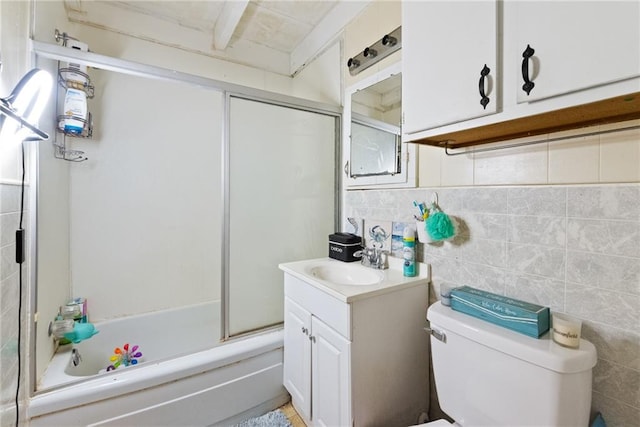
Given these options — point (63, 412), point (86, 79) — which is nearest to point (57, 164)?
point (86, 79)

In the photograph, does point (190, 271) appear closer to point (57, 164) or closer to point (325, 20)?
point (57, 164)

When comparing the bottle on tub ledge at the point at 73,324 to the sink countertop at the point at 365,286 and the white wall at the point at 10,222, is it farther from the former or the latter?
the sink countertop at the point at 365,286

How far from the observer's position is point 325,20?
2.04m

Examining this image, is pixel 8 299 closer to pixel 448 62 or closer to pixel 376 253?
pixel 376 253

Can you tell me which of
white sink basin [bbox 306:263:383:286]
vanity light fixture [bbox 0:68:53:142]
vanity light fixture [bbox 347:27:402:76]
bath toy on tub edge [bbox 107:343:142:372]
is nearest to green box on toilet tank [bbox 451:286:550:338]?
white sink basin [bbox 306:263:383:286]

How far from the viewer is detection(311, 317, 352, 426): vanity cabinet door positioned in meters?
1.12

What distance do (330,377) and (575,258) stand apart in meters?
1.03

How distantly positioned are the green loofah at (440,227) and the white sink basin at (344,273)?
0.36 m

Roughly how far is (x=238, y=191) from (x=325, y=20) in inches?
57.6

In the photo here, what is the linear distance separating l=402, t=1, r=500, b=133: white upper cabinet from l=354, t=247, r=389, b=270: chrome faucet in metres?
0.69

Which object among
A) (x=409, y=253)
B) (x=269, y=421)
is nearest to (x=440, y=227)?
(x=409, y=253)

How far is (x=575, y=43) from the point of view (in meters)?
0.67

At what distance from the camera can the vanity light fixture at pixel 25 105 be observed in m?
0.81

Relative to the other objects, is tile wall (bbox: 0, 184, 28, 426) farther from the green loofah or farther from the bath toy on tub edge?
the green loofah
